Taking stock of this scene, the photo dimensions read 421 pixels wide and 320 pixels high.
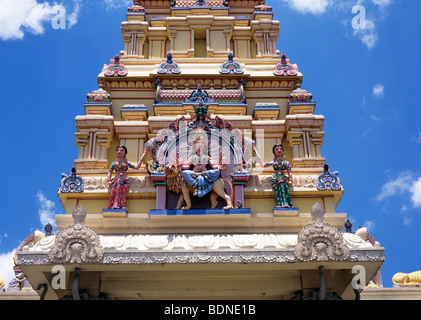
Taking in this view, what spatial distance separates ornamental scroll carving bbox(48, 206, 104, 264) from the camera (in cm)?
892

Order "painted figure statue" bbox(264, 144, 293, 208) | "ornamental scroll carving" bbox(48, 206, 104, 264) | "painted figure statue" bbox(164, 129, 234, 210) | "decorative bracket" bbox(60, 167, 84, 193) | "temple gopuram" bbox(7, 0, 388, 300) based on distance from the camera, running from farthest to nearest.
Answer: "decorative bracket" bbox(60, 167, 84, 193) < "painted figure statue" bbox(264, 144, 293, 208) < "painted figure statue" bbox(164, 129, 234, 210) < "temple gopuram" bbox(7, 0, 388, 300) < "ornamental scroll carving" bbox(48, 206, 104, 264)

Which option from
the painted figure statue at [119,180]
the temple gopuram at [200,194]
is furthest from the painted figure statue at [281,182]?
the painted figure statue at [119,180]

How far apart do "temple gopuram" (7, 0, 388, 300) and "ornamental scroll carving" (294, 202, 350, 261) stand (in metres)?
0.02

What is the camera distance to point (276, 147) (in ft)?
38.6

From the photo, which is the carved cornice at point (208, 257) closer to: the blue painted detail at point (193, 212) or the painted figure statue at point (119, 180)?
the blue painted detail at point (193, 212)

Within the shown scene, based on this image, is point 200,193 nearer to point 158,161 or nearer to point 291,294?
point 158,161

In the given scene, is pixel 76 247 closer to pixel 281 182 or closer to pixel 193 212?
pixel 193 212

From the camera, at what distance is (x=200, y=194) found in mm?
10820

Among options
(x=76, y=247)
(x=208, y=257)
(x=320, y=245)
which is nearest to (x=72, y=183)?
(x=76, y=247)

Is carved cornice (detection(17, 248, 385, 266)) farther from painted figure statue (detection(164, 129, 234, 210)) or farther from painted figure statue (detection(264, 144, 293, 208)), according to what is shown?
painted figure statue (detection(264, 144, 293, 208))

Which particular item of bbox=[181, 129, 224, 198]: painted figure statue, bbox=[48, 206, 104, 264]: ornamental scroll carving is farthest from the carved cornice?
bbox=[181, 129, 224, 198]: painted figure statue

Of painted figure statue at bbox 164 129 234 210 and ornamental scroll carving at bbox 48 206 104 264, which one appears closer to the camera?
ornamental scroll carving at bbox 48 206 104 264

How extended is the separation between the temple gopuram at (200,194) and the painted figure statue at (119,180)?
0.03m

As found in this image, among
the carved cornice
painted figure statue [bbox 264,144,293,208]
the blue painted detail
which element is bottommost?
the carved cornice
